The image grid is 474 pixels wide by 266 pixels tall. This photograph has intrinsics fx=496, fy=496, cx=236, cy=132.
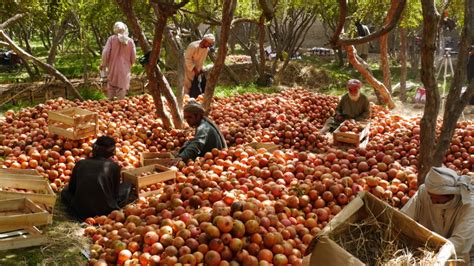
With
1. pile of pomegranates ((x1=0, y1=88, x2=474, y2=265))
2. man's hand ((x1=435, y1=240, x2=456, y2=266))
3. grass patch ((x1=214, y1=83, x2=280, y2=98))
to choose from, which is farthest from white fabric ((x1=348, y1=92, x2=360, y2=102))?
man's hand ((x1=435, y1=240, x2=456, y2=266))

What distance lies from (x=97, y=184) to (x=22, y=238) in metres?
0.90

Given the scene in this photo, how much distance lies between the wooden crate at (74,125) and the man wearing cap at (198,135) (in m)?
1.44

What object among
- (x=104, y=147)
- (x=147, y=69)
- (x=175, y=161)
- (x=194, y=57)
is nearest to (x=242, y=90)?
(x=194, y=57)

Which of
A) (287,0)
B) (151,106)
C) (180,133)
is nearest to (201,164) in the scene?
(180,133)

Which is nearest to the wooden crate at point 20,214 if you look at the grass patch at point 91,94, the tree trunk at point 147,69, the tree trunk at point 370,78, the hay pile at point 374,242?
the hay pile at point 374,242

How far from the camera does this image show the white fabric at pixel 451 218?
347 cm

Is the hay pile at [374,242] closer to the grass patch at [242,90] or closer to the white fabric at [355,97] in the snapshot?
the white fabric at [355,97]

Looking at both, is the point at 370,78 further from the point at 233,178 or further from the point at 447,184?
the point at 447,184

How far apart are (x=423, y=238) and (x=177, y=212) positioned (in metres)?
2.12

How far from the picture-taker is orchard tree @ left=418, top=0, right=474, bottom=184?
414 cm

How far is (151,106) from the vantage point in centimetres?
899

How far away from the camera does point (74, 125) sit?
21.4 ft

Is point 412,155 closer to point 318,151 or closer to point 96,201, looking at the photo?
point 318,151

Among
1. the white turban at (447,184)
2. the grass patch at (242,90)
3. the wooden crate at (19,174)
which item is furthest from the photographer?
the grass patch at (242,90)
